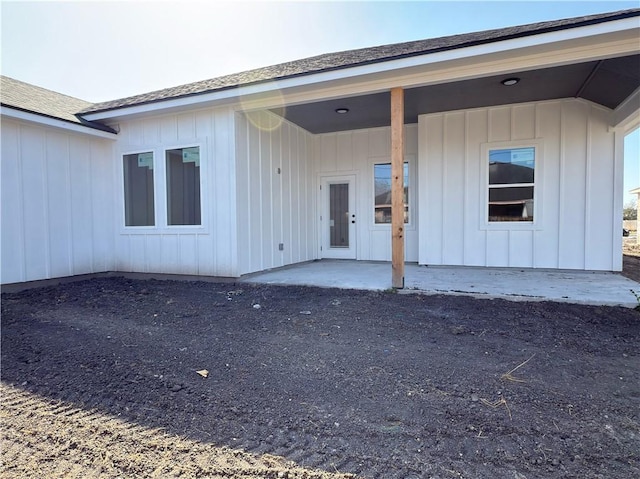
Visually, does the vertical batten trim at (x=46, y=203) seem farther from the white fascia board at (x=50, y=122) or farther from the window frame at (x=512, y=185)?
the window frame at (x=512, y=185)

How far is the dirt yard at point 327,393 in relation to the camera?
1.83 metres

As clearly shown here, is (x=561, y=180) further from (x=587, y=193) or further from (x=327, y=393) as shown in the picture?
(x=327, y=393)

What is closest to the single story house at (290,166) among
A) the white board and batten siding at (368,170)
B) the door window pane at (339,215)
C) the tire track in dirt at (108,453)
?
the white board and batten siding at (368,170)

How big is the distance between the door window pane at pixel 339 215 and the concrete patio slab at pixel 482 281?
139cm

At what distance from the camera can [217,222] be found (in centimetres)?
677

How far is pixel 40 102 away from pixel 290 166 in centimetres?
510

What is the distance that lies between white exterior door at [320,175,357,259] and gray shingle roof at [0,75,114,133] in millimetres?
5233

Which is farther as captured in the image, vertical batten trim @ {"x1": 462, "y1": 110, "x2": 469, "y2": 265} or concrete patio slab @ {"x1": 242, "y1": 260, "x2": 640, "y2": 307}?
vertical batten trim @ {"x1": 462, "y1": 110, "x2": 469, "y2": 265}

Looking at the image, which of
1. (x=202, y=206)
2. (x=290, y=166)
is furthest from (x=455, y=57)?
(x=202, y=206)

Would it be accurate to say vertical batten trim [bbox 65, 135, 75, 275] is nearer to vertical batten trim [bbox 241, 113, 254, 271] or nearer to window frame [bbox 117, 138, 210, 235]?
window frame [bbox 117, 138, 210, 235]

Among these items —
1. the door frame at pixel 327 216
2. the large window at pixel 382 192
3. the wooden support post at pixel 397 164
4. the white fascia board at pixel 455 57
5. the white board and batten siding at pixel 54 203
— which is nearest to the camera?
the white fascia board at pixel 455 57

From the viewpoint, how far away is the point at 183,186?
280 inches

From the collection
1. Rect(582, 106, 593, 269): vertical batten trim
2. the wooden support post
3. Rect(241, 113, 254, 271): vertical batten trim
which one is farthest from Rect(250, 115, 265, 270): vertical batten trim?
Rect(582, 106, 593, 269): vertical batten trim

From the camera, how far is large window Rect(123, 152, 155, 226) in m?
7.34
